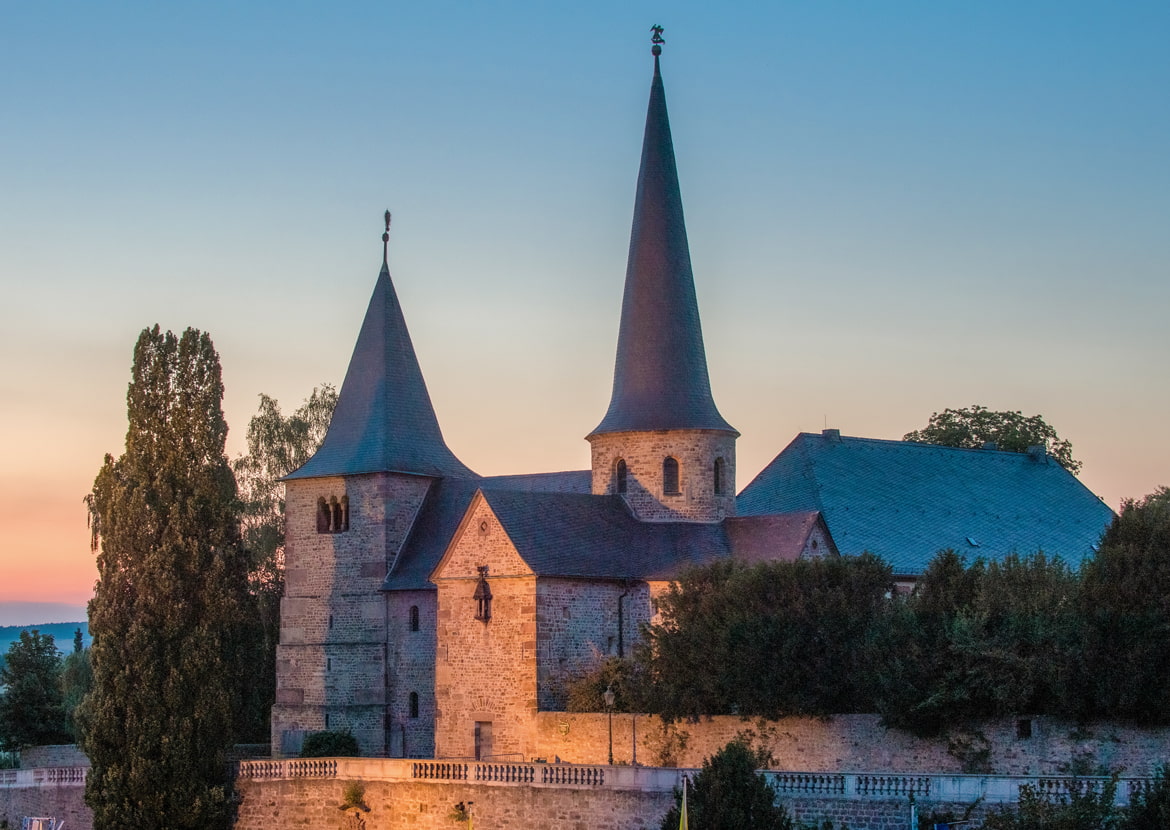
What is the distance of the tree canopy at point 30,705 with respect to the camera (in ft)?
204

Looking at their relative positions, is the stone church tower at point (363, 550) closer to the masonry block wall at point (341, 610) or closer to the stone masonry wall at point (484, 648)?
the masonry block wall at point (341, 610)

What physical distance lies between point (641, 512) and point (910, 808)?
18.6m

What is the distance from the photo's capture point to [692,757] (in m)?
40.0

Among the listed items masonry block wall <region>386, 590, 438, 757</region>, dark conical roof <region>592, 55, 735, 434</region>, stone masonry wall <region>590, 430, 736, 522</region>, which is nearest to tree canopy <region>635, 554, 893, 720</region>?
stone masonry wall <region>590, 430, 736, 522</region>

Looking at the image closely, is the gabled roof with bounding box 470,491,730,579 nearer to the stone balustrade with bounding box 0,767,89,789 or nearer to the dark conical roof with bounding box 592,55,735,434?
the dark conical roof with bounding box 592,55,735,434

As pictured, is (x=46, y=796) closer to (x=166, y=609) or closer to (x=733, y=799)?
(x=166, y=609)

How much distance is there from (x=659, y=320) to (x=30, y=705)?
2862 centimetres

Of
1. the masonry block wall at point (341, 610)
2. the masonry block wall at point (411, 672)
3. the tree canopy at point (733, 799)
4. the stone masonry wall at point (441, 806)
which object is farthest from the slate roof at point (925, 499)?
the tree canopy at point (733, 799)

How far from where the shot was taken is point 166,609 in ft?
139

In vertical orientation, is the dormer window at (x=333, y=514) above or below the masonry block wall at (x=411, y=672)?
above

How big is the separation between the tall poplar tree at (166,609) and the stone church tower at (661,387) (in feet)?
36.5

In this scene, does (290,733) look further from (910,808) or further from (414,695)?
(910,808)

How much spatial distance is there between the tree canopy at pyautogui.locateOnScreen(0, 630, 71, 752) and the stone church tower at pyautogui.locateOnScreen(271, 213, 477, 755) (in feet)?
47.8

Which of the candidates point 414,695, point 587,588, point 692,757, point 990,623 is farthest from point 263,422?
point 990,623
